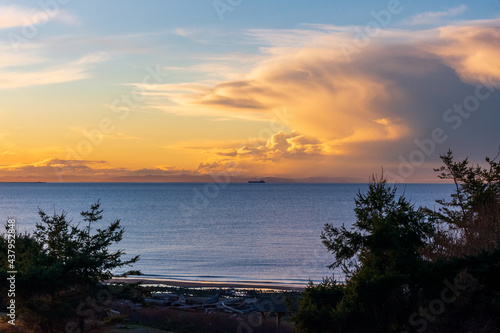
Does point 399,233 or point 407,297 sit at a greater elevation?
point 399,233

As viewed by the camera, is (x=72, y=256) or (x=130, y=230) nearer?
(x=72, y=256)

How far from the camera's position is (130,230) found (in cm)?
9181

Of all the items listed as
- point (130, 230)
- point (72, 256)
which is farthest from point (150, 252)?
point (72, 256)

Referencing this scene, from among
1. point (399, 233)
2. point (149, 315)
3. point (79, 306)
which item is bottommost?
point (149, 315)

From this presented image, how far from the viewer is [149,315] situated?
2756 centimetres

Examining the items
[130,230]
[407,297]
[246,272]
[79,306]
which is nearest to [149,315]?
[79,306]

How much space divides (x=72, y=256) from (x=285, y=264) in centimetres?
3981

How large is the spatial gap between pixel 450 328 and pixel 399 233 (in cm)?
309

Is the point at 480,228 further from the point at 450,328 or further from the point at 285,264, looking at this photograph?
the point at 285,264

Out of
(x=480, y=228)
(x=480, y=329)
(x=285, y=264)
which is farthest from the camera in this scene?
(x=285, y=264)

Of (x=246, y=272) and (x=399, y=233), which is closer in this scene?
(x=399, y=233)

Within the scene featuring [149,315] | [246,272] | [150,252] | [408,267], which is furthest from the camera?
[150,252]

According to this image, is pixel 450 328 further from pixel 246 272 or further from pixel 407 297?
pixel 246 272

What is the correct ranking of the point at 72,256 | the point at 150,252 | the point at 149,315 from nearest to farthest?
the point at 72,256
the point at 149,315
the point at 150,252
